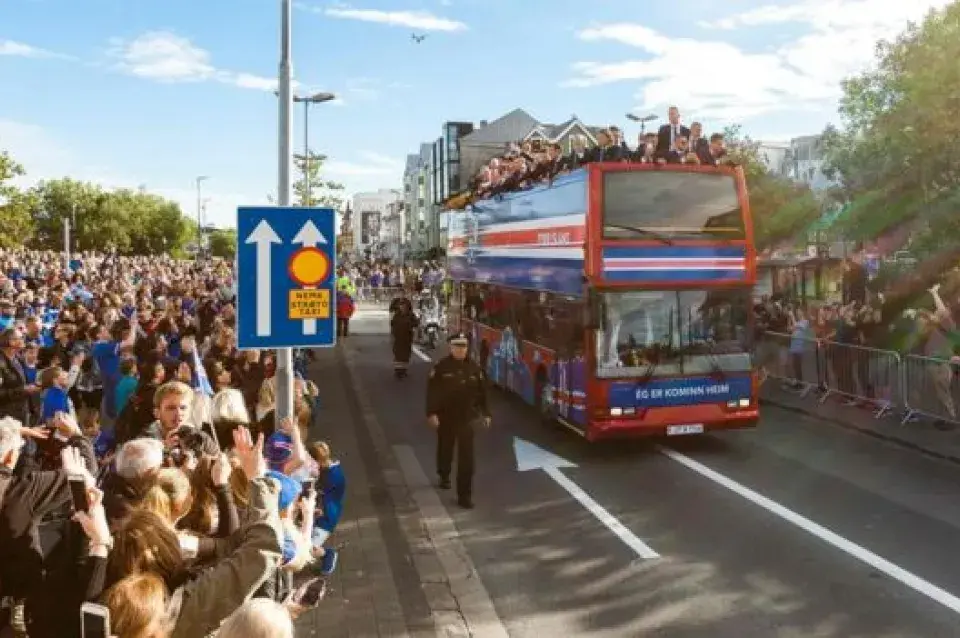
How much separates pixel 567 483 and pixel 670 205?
12.2ft

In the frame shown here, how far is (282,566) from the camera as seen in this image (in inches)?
179

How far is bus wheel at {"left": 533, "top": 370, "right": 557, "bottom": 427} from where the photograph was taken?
43.4 feet

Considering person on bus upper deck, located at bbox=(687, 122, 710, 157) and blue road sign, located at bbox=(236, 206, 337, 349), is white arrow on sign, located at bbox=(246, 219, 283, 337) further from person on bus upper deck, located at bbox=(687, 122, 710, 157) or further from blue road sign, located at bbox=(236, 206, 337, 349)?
person on bus upper deck, located at bbox=(687, 122, 710, 157)

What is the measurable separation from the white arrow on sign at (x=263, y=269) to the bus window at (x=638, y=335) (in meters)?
6.44

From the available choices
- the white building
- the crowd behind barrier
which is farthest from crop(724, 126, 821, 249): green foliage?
the white building

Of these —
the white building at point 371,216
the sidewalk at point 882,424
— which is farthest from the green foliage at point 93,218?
the sidewalk at point 882,424

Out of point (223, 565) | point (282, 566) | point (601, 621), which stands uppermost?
point (223, 565)

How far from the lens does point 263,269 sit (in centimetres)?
542

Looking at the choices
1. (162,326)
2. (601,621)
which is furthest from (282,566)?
(162,326)

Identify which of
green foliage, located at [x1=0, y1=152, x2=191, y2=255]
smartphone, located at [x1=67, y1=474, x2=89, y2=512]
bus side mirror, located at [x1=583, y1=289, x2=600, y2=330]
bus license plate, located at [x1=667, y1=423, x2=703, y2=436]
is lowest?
bus license plate, located at [x1=667, y1=423, x2=703, y2=436]

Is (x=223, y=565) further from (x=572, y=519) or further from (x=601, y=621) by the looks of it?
(x=572, y=519)

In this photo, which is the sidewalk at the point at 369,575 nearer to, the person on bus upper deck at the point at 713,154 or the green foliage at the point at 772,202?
the person on bus upper deck at the point at 713,154

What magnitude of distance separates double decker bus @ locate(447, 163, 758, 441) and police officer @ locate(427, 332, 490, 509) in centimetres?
215

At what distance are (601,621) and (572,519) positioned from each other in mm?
2645
